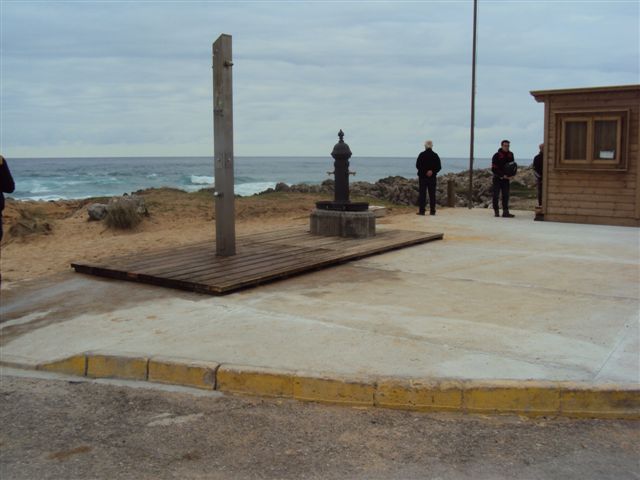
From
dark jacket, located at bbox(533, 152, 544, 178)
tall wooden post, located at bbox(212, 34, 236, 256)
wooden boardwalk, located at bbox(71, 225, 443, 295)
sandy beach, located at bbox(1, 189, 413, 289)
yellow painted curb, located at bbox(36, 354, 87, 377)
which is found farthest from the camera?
dark jacket, located at bbox(533, 152, 544, 178)

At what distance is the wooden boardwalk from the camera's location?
745 centimetres

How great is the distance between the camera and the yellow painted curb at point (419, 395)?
4305 millimetres

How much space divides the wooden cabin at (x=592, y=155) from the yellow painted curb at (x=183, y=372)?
35.7ft

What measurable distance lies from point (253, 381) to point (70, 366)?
153 cm

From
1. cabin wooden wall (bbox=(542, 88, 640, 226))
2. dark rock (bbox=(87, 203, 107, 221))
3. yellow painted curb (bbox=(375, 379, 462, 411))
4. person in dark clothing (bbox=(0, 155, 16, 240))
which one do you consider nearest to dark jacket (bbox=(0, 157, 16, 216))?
person in dark clothing (bbox=(0, 155, 16, 240))

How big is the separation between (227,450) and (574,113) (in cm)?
1177

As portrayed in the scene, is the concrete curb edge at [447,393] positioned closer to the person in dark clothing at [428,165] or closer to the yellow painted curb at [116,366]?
the yellow painted curb at [116,366]

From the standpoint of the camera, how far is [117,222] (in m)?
14.4

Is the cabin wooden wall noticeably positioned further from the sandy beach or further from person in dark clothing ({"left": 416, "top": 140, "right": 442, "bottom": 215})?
the sandy beach

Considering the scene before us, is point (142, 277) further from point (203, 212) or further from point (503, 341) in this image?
point (203, 212)

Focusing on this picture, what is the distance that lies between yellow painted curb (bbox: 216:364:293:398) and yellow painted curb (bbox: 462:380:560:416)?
1.16 m

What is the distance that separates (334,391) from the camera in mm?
4438

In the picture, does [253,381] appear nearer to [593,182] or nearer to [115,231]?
[115,231]

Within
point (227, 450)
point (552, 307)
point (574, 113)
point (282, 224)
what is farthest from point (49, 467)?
point (574, 113)
